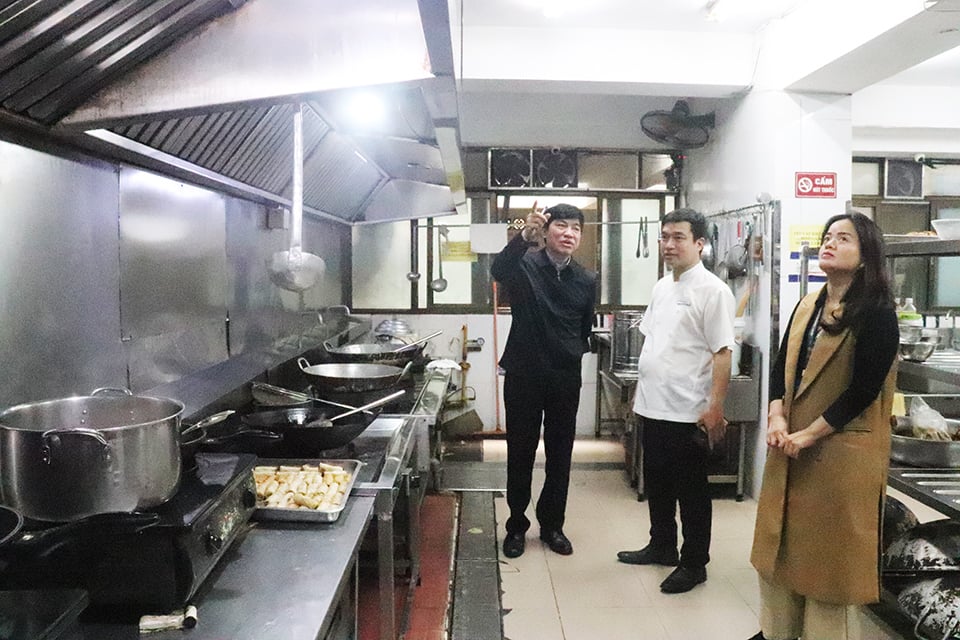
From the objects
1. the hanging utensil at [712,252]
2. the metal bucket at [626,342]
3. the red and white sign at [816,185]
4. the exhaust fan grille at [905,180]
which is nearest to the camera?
the red and white sign at [816,185]

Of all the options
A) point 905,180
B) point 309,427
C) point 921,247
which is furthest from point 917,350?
point 905,180

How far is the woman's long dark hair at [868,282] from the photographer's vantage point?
200 cm

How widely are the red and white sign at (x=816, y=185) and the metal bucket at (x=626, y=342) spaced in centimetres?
123

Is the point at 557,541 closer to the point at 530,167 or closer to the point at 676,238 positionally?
the point at 676,238

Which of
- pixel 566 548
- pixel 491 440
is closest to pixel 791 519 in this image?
pixel 566 548

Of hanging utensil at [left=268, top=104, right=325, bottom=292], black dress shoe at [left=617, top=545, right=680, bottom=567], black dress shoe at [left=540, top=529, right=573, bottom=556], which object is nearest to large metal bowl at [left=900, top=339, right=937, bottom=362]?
black dress shoe at [left=617, top=545, right=680, bottom=567]

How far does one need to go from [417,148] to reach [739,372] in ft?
7.95

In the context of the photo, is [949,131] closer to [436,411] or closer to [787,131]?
[787,131]

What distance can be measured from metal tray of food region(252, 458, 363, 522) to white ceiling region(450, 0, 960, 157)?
190 centimetres

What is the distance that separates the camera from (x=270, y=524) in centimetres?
148

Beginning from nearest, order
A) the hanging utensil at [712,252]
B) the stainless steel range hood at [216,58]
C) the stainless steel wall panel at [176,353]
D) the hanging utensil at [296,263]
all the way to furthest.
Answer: the stainless steel range hood at [216,58]
the hanging utensil at [296,263]
the stainless steel wall panel at [176,353]
the hanging utensil at [712,252]

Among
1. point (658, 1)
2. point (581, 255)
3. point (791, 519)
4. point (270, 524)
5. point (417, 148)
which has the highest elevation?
point (658, 1)

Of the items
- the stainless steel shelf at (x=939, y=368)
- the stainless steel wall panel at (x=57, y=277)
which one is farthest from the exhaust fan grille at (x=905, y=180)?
the stainless steel wall panel at (x=57, y=277)

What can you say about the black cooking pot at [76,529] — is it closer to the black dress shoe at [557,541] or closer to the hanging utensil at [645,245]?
the black dress shoe at [557,541]
